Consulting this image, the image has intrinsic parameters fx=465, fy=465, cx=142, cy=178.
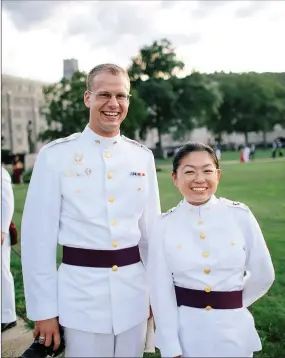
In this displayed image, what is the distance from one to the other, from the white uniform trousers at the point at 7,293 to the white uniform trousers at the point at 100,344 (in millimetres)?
1721

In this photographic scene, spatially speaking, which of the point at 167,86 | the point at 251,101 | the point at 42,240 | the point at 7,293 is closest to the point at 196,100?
the point at 167,86

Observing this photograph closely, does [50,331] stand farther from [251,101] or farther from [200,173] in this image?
[251,101]

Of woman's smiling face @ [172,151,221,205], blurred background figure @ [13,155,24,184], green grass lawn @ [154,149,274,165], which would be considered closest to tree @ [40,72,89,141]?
blurred background figure @ [13,155,24,184]

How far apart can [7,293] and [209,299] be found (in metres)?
2.21

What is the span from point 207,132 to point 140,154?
2.70 m

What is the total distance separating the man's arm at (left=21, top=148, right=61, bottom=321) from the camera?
5.87 feet

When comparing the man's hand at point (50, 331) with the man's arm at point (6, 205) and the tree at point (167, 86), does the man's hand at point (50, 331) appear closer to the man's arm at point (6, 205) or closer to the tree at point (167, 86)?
the man's arm at point (6, 205)

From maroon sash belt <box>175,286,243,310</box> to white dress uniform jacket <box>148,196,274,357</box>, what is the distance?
0.01 meters

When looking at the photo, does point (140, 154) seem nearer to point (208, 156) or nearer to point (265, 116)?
point (208, 156)

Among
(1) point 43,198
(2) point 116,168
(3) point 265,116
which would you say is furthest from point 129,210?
(3) point 265,116

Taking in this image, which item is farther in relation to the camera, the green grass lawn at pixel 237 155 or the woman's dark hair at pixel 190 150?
the green grass lawn at pixel 237 155

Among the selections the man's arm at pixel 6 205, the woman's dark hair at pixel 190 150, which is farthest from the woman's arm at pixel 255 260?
the man's arm at pixel 6 205

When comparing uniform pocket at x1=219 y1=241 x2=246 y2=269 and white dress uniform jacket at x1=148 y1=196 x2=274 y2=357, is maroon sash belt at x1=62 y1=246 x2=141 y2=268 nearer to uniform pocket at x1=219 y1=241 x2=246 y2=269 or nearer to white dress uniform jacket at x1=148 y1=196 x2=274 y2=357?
white dress uniform jacket at x1=148 y1=196 x2=274 y2=357

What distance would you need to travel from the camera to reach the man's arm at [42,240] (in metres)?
1.79
